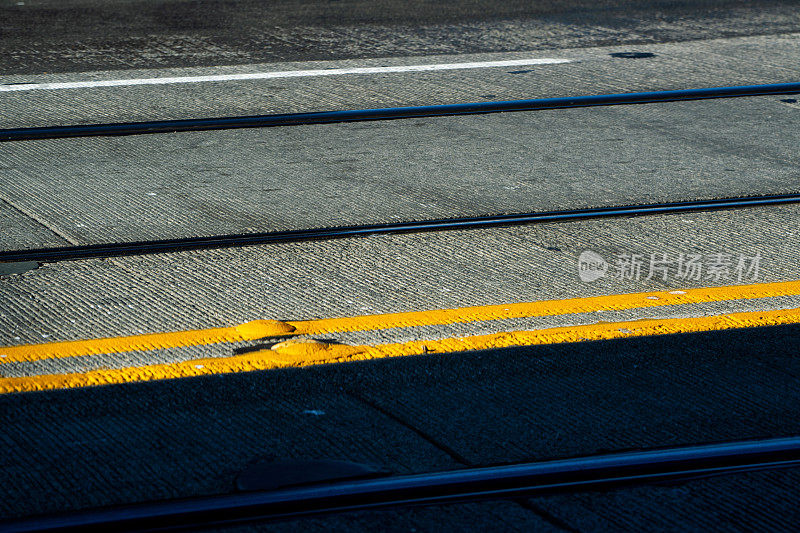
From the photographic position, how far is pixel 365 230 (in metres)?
5.27

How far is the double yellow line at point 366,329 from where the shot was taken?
373cm

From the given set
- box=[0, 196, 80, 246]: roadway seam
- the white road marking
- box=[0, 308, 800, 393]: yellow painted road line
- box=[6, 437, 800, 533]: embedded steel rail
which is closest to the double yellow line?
box=[0, 308, 800, 393]: yellow painted road line

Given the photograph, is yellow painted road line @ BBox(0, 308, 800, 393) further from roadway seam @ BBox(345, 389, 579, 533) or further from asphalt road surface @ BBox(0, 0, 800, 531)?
roadway seam @ BBox(345, 389, 579, 533)

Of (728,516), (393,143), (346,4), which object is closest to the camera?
(728,516)

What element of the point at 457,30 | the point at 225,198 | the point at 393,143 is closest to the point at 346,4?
the point at 457,30

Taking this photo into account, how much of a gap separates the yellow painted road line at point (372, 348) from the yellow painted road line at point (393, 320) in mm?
167

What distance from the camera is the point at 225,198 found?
577 centimetres

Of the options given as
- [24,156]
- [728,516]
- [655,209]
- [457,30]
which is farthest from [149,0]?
[728,516]

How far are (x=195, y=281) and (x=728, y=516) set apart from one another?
2.49 metres

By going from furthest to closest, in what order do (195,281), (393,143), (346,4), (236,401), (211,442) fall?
(346,4) → (393,143) → (195,281) → (236,401) → (211,442)

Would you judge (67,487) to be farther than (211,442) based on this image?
No

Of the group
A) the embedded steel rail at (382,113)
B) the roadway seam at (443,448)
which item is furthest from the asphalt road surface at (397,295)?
the embedded steel rail at (382,113)

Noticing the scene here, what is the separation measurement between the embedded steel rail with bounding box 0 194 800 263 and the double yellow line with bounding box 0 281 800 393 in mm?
992

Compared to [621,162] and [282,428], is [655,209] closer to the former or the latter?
[621,162]
